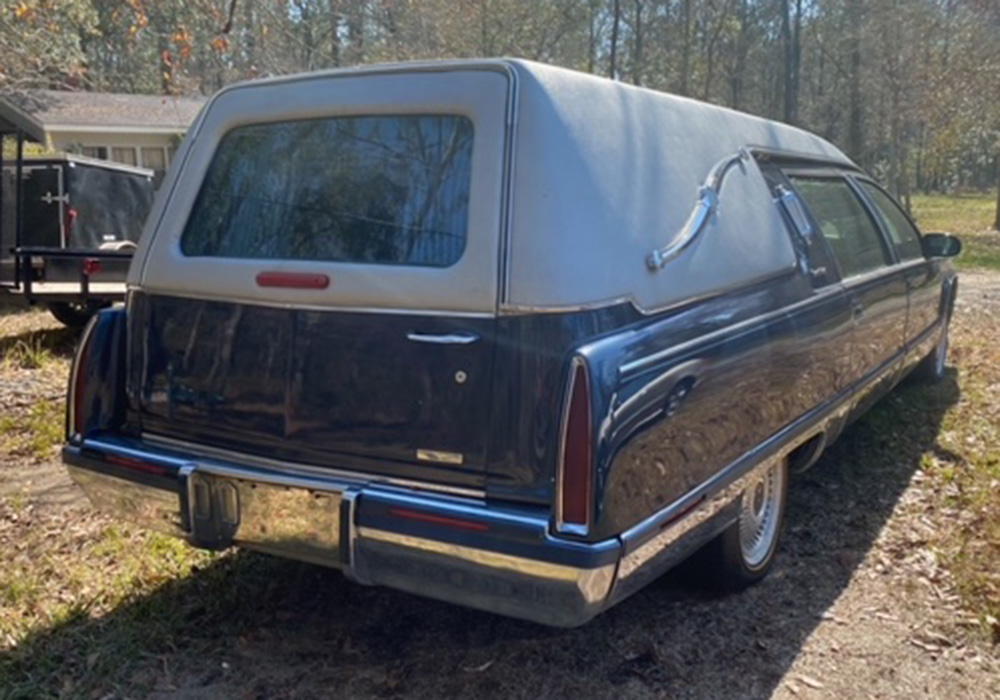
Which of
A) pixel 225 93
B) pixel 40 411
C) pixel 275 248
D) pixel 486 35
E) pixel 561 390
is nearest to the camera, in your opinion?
pixel 561 390

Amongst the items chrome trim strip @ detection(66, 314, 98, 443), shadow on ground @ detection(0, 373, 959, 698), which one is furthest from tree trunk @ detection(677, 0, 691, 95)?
chrome trim strip @ detection(66, 314, 98, 443)

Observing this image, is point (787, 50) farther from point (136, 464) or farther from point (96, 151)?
point (136, 464)

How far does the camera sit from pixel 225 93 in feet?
10.4

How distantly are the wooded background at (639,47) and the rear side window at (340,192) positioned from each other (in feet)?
19.8

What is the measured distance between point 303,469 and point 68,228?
8.80m

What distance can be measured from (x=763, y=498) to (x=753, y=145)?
1.49m

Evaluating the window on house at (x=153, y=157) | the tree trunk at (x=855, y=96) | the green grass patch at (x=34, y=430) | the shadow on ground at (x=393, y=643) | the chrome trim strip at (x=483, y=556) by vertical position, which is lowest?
the shadow on ground at (x=393, y=643)

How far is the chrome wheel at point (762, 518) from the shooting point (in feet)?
11.6

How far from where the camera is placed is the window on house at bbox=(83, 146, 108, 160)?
23.2 metres

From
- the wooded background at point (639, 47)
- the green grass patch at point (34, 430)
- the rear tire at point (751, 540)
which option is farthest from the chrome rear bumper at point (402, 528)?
the wooded background at point (639, 47)

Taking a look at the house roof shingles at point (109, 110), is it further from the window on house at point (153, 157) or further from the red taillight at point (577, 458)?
the red taillight at point (577, 458)

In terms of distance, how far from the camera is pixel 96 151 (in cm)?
2355

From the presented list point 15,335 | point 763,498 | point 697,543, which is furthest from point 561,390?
point 15,335

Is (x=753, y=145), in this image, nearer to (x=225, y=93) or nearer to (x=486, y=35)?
(x=225, y=93)
